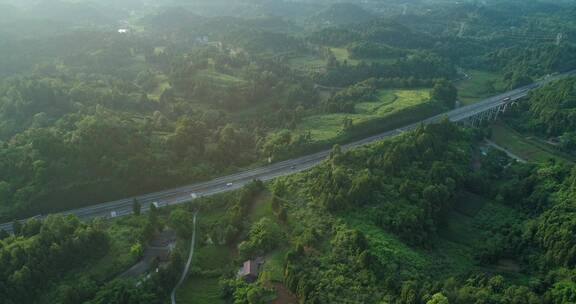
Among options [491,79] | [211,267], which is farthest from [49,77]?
[491,79]

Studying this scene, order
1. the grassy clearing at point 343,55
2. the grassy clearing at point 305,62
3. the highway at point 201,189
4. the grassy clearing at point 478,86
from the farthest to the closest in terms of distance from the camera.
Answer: the grassy clearing at point 343,55, the grassy clearing at point 305,62, the grassy clearing at point 478,86, the highway at point 201,189

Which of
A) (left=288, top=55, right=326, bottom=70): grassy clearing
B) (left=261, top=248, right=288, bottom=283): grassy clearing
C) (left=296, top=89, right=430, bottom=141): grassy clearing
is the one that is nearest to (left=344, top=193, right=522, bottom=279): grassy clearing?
(left=261, top=248, right=288, bottom=283): grassy clearing

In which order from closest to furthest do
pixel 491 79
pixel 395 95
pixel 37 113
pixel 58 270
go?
pixel 58 270 < pixel 37 113 < pixel 395 95 < pixel 491 79

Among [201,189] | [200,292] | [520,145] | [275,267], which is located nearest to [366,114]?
[520,145]

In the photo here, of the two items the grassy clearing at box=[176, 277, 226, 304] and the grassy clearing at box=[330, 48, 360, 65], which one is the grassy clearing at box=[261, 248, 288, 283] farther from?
the grassy clearing at box=[330, 48, 360, 65]

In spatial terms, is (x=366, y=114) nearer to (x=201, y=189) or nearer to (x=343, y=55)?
(x=201, y=189)

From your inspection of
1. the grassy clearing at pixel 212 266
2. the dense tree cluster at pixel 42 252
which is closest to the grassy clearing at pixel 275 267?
the grassy clearing at pixel 212 266

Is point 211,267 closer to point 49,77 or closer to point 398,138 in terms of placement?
point 398,138

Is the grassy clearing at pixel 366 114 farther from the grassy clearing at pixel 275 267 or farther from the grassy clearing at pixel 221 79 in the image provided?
the grassy clearing at pixel 275 267
